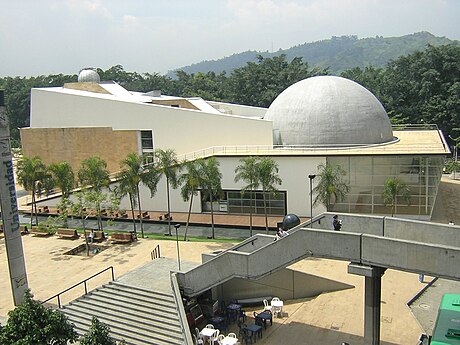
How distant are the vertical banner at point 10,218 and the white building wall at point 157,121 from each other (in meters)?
22.1

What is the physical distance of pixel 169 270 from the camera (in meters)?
23.8

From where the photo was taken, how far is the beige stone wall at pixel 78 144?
46.2 m

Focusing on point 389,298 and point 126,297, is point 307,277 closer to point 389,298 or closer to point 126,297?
point 389,298

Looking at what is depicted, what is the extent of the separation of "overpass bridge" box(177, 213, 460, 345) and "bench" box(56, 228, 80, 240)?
1545 centimetres

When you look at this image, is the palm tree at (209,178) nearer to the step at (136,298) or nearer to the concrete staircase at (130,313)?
the concrete staircase at (130,313)

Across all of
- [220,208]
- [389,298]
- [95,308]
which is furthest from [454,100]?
[95,308]

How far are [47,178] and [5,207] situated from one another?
57.1 ft

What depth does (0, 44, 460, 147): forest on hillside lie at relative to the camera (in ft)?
223

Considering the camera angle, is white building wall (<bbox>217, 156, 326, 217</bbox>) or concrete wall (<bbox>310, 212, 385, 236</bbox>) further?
white building wall (<bbox>217, 156, 326, 217</bbox>)

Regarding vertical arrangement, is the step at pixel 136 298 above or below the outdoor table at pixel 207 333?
Answer: above

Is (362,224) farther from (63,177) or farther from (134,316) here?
(63,177)

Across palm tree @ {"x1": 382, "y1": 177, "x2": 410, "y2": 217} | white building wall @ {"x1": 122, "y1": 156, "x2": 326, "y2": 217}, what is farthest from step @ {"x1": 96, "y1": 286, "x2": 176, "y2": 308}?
palm tree @ {"x1": 382, "y1": 177, "x2": 410, "y2": 217}

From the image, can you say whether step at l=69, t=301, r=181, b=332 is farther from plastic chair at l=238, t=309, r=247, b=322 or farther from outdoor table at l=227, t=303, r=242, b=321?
plastic chair at l=238, t=309, r=247, b=322

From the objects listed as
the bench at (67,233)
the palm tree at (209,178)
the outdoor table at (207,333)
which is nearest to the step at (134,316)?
the outdoor table at (207,333)
